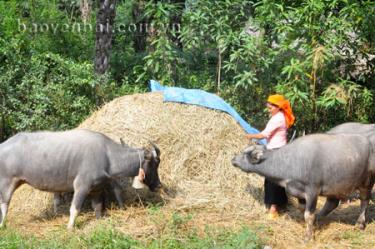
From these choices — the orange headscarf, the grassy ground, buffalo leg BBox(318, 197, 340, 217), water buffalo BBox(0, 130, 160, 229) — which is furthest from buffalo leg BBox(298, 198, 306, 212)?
water buffalo BBox(0, 130, 160, 229)

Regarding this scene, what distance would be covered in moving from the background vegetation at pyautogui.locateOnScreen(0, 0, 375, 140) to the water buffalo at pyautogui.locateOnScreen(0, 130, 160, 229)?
3.23 metres

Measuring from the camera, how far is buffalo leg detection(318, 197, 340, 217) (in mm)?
7441

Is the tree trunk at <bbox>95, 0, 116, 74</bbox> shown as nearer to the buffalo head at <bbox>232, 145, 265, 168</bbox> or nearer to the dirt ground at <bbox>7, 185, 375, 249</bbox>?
the dirt ground at <bbox>7, 185, 375, 249</bbox>

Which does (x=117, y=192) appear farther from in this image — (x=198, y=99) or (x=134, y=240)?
(x=198, y=99)

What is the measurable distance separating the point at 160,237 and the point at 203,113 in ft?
8.34

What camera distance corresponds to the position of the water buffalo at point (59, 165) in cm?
684

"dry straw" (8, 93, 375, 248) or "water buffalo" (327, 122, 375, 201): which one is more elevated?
"water buffalo" (327, 122, 375, 201)

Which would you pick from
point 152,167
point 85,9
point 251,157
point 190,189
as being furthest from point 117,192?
point 85,9

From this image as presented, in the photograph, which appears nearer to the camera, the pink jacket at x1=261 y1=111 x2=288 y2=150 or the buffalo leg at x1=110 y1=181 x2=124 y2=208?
the pink jacket at x1=261 y1=111 x2=288 y2=150

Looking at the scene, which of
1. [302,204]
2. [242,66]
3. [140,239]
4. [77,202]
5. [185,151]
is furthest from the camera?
[242,66]

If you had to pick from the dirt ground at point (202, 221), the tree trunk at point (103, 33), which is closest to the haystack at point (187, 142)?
the dirt ground at point (202, 221)

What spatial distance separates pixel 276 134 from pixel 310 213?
1143 millimetres

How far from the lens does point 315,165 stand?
22.1 feet

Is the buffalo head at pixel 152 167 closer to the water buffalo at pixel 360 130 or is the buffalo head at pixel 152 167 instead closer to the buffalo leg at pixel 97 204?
the buffalo leg at pixel 97 204
